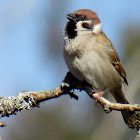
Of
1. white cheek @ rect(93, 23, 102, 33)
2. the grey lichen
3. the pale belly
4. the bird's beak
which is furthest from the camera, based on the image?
white cheek @ rect(93, 23, 102, 33)

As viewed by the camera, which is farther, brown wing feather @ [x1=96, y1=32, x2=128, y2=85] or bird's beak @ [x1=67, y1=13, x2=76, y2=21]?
brown wing feather @ [x1=96, y1=32, x2=128, y2=85]

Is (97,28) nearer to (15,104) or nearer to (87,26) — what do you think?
(87,26)

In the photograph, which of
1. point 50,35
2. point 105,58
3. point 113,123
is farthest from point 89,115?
point 105,58

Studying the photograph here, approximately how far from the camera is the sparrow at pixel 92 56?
4.03 metres

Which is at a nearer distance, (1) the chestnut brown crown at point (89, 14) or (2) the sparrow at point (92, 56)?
(2) the sparrow at point (92, 56)

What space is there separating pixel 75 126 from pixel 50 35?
172cm

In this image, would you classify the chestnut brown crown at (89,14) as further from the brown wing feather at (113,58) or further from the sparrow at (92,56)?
the brown wing feather at (113,58)

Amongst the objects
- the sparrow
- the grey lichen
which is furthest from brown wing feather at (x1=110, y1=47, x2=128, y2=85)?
the grey lichen

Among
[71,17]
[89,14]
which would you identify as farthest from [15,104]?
[89,14]

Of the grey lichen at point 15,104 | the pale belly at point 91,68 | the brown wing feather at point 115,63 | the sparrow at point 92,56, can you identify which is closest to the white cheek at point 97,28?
the sparrow at point 92,56

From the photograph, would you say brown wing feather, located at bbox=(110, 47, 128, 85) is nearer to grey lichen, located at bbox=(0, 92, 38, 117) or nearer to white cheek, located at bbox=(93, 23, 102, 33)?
white cheek, located at bbox=(93, 23, 102, 33)

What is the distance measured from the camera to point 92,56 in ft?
13.3

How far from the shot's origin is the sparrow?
13.2 feet

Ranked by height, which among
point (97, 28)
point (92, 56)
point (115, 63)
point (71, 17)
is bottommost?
point (115, 63)
